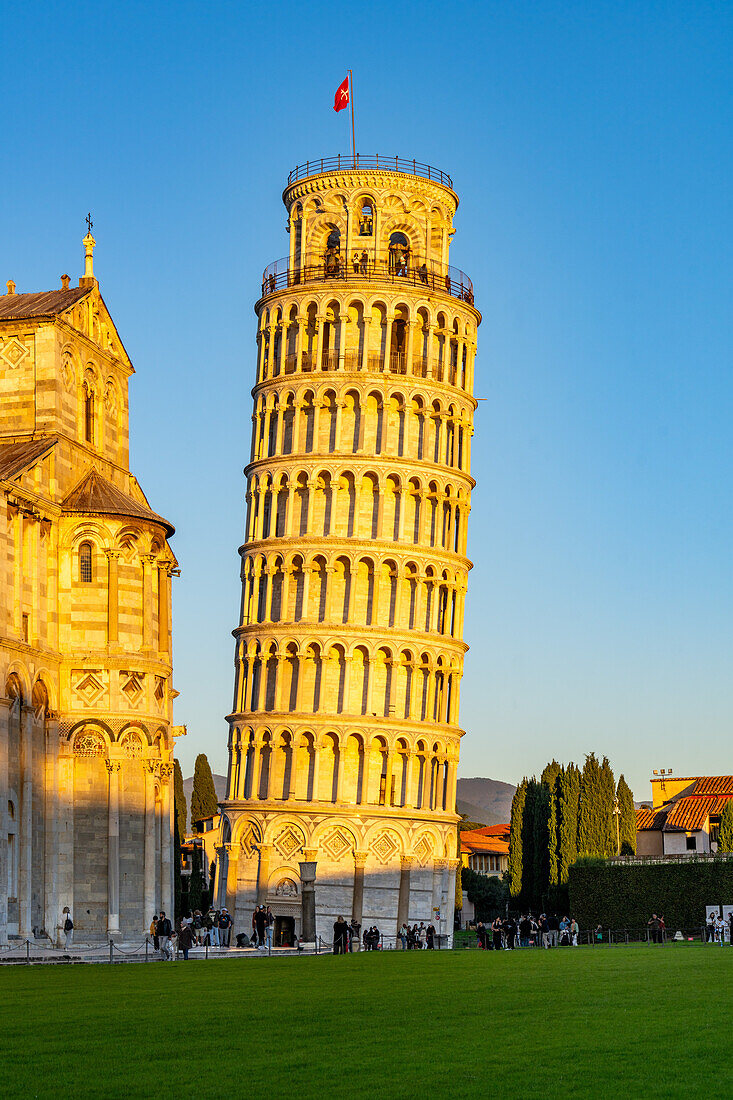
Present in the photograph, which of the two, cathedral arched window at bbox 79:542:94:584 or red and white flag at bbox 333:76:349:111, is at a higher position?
red and white flag at bbox 333:76:349:111

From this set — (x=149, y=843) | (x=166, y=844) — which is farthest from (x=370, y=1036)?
(x=166, y=844)

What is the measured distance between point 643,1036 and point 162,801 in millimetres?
33972

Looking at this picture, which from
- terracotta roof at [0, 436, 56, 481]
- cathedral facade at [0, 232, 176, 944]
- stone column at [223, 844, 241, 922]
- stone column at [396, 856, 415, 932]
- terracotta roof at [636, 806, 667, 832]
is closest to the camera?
cathedral facade at [0, 232, 176, 944]

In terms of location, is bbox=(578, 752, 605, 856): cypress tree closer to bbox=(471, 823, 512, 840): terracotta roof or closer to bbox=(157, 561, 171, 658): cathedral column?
bbox=(157, 561, 171, 658): cathedral column

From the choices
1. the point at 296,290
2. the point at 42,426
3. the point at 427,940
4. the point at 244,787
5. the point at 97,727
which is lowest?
the point at 427,940

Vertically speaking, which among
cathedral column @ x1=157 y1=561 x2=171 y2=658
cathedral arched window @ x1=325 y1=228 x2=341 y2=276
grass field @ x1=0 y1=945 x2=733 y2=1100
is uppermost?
cathedral arched window @ x1=325 y1=228 x2=341 y2=276

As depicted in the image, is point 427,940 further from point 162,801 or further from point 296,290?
point 296,290

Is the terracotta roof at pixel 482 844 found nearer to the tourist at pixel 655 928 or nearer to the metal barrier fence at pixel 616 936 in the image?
the metal barrier fence at pixel 616 936

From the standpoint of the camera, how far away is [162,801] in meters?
53.5

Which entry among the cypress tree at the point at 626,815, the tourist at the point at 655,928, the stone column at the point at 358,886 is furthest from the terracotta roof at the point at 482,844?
the tourist at the point at 655,928

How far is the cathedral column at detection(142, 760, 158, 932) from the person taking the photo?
51.5 metres

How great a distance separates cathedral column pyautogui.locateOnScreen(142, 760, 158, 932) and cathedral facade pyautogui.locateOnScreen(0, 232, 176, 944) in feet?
0.15

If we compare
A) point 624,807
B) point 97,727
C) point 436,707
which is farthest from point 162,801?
point 624,807

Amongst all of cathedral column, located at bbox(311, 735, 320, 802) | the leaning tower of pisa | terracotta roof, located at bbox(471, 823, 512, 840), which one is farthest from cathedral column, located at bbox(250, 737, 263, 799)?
terracotta roof, located at bbox(471, 823, 512, 840)
